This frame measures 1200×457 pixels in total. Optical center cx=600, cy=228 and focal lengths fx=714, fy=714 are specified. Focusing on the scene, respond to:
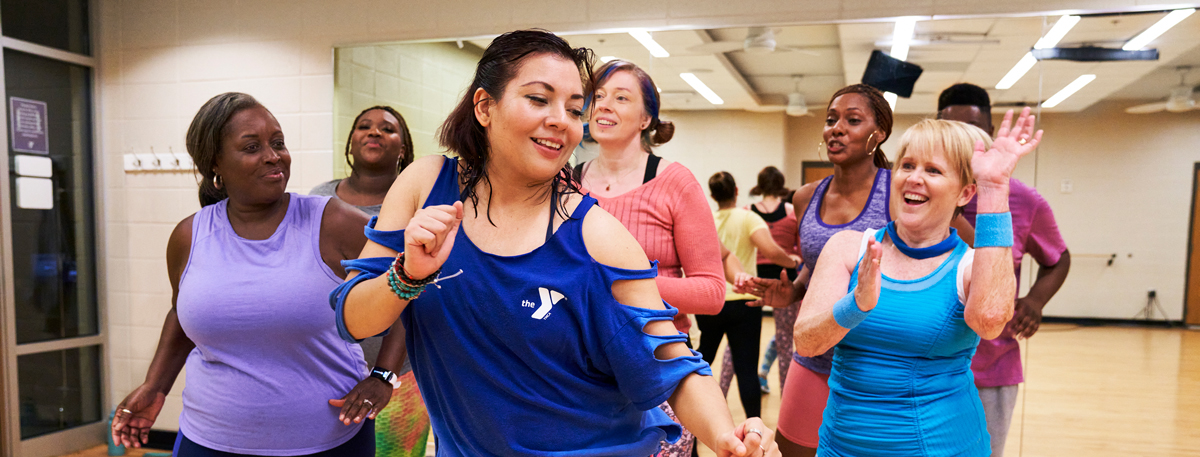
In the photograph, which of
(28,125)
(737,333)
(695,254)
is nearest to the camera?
(695,254)

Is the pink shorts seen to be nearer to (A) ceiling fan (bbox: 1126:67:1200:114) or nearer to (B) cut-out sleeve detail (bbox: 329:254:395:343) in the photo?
(B) cut-out sleeve detail (bbox: 329:254:395:343)

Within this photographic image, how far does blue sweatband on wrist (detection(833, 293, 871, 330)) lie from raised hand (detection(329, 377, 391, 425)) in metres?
0.95

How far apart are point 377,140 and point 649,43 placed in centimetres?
133

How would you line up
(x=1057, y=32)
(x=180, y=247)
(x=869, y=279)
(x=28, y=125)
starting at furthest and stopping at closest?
(x=28, y=125)
(x=1057, y=32)
(x=180, y=247)
(x=869, y=279)

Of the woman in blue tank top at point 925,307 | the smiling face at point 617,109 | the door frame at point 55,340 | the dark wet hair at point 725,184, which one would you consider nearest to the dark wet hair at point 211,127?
the smiling face at point 617,109

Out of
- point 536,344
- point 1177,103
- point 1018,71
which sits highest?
point 1018,71

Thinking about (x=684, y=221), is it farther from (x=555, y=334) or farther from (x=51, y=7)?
(x=51, y=7)

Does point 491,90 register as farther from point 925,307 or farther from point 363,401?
point 925,307

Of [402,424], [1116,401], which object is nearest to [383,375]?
[402,424]

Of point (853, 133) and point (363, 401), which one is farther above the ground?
point (853, 133)

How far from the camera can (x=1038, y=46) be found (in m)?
2.96

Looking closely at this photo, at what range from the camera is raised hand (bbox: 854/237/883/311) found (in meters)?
1.32

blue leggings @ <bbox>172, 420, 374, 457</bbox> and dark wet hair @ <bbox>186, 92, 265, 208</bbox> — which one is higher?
dark wet hair @ <bbox>186, 92, 265, 208</bbox>

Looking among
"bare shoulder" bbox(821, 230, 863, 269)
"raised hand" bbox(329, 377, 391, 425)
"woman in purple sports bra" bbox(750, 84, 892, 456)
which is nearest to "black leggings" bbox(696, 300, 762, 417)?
"woman in purple sports bra" bbox(750, 84, 892, 456)
